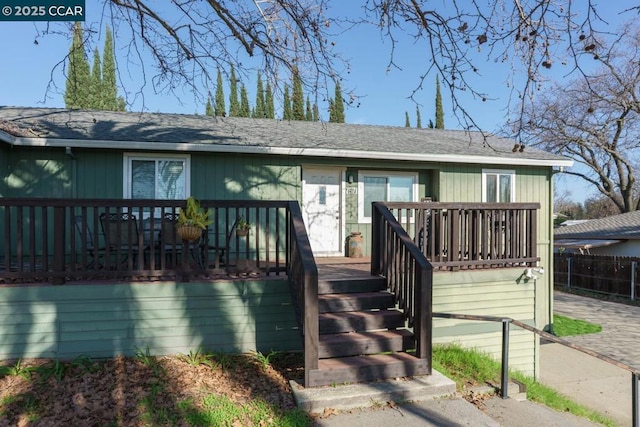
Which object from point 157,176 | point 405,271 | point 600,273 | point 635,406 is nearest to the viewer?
point 635,406

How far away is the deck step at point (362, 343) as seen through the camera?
13.7 ft

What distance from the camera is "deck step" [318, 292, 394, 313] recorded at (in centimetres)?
466

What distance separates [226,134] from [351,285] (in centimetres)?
490

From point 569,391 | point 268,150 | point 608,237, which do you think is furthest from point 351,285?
point 608,237

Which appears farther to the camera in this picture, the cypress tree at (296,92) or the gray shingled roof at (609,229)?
the gray shingled roof at (609,229)

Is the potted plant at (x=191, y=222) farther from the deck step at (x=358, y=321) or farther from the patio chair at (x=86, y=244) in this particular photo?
the deck step at (x=358, y=321)

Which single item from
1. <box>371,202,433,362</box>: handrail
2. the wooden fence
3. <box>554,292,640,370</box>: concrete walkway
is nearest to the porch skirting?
<box>371,202,433,362</box>: handrail

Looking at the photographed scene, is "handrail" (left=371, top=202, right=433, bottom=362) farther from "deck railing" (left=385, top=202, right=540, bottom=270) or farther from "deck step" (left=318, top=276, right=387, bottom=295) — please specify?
"deck railing" (left=385, top=202, right=540, bottom=270)

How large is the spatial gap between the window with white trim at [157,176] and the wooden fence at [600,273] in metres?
16.4

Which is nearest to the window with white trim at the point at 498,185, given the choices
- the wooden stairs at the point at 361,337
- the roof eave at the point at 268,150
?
the roof eave at the point at 268,150

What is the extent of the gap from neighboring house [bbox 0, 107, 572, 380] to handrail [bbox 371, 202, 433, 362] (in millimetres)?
944

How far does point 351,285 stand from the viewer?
5.03m

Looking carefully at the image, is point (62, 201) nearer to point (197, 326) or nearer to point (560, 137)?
point (197, 326)

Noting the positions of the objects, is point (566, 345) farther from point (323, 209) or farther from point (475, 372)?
point (323, 209)
